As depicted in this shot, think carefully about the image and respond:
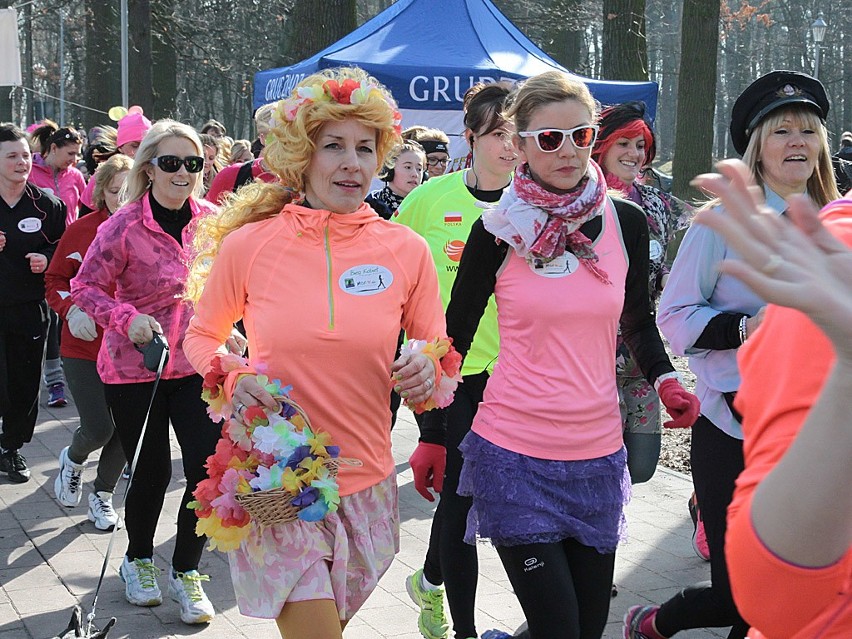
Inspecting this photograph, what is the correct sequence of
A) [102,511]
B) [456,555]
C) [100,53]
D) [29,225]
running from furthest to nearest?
[100,53] → [29,225] → [102,511] → [456,555]

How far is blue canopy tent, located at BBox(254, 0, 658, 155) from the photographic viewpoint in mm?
11125

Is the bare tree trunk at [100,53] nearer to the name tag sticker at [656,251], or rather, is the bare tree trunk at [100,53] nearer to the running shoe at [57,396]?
the running shoe at [57,396]

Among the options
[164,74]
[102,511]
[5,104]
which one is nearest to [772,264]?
[102,511]

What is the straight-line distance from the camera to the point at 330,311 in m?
3.19

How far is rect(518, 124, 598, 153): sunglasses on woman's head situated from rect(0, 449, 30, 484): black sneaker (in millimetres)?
4765

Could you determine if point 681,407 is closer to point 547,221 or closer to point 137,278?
point 547,221

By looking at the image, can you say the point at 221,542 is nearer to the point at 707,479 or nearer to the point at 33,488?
the point at 707,479

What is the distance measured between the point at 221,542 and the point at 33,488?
429 centimetres

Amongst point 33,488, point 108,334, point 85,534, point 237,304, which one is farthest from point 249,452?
point 33,488

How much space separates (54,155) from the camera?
10.9 metres

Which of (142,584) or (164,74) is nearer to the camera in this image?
(142,584)

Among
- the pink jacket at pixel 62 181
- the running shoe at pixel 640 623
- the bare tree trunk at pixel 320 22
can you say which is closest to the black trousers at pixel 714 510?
the running shoe at pixel 640 623

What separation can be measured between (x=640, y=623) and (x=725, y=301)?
4.29ft

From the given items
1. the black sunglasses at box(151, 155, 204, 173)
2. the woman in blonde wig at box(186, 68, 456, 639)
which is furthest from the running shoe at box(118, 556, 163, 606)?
the woman in blonde wig at box(186, 68, 456, 639)
